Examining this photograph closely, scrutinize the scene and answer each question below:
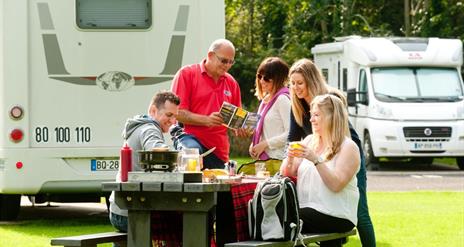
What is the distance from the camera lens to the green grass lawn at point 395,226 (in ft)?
42.0

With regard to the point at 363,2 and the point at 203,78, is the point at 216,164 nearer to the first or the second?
the point at 203,78

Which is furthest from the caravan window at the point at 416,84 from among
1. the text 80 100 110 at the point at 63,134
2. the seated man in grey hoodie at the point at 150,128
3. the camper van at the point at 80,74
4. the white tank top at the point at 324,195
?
the seated man in grey hoodie at the point at 150,128

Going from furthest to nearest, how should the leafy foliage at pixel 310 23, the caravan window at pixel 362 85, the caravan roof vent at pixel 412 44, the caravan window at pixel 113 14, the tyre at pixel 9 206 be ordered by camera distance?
the leafy foliage at pixel 310 23 → the caravan window at pixel 362 85 → the caravan roof vent at pixel 412 44 → the tyre at pixel 9 206 → the caravan window at pixel 113 14

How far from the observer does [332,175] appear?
879cm

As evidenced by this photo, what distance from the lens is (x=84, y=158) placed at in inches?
542

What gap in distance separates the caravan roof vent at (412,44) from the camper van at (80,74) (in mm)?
12618

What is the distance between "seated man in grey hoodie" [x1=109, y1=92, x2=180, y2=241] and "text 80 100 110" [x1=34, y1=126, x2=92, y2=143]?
4.87m

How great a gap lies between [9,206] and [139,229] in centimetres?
673

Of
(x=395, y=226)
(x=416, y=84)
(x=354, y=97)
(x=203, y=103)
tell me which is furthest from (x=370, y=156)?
(x=203, y=103)

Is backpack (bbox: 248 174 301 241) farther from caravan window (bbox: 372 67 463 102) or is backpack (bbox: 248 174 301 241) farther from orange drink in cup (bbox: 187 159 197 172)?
caravan window (bbox: 372 67 463 102)

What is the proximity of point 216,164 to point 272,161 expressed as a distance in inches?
51.6

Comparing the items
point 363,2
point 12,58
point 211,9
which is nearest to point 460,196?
point 211,9

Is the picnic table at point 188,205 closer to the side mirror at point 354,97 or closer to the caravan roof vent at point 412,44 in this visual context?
the side mirror at point 354,97

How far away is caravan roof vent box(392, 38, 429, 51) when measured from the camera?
25922 millimetres
